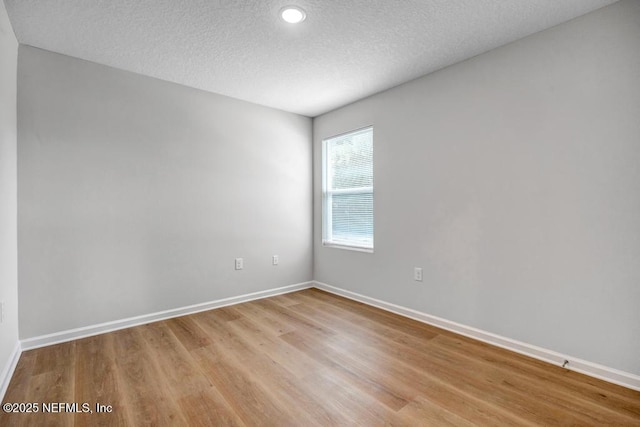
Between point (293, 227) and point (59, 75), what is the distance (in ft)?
8.83

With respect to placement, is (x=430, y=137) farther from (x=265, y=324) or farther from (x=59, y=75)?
(x=59, y=75)

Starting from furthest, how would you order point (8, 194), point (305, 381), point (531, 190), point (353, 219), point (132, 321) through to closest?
point (353, 219) → point (132, 321) → point (531, 190) → point (8, 194) → point (305, 381)

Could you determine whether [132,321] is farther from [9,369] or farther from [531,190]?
[531,190]

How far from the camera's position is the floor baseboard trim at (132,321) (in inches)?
93.8

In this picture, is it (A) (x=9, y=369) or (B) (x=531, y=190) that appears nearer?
(A) (x=9, y=369)

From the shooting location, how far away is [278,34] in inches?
87.4

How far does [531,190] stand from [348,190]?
1.97 metres

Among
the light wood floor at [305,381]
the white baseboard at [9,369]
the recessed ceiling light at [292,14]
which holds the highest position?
the recessed ceiling light at [292,14]

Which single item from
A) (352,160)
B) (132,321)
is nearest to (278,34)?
(352,160)

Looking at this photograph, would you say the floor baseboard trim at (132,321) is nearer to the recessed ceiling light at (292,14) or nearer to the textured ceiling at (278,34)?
the textured ceiling at (278,34)

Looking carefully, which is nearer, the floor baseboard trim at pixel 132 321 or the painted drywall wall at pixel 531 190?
the painted drywall wall at pixel 531 190

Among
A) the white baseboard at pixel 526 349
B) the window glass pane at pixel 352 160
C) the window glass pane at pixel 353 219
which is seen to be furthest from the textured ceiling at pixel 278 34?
the white baseboard at pixel 526 349

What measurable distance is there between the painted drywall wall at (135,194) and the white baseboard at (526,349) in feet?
5.35

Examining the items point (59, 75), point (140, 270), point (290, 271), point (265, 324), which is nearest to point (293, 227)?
point (290, 271)
